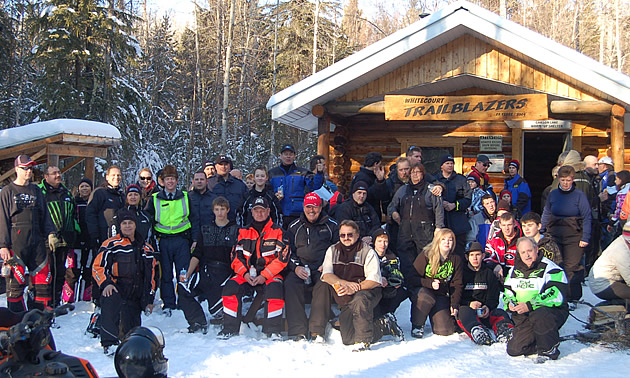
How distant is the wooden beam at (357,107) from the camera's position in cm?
933

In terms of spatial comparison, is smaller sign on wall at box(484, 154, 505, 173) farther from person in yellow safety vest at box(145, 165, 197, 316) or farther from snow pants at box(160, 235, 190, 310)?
snow pants at box(160, 235, 190, 310)

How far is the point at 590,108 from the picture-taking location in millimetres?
8500

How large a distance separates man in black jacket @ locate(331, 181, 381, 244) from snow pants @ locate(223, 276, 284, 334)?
48.8 inches

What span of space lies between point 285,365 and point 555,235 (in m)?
3.82

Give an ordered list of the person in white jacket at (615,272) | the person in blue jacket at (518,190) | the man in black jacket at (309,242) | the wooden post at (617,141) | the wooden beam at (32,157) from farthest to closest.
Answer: the wooden beam at (32,157)
the wooden post at (617,141)
the person in blue jacket at (518,190)
the man in black jacket at (309,242)
the person in white jacket at (615,272)

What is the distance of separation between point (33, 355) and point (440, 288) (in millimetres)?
4426

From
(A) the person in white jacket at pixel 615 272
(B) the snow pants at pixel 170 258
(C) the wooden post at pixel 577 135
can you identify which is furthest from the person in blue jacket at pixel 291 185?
(C) the wooden post at pixel 577 135

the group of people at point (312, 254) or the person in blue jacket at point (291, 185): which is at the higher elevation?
the person in blue jacket at point (291, 185)

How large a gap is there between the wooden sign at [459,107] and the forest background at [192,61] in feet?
21.8

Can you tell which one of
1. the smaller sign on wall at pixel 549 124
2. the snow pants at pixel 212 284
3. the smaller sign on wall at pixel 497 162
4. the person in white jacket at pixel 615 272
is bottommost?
the snow pants at pixel 212 284

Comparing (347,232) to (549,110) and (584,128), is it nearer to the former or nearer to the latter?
(549,110)

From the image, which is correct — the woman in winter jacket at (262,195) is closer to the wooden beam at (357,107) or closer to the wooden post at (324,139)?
the wooden post at (324,139)

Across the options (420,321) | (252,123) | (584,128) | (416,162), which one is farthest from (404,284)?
(252,123)

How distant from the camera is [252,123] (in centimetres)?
2741
